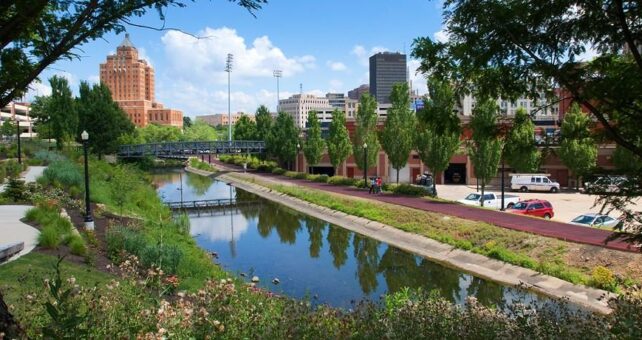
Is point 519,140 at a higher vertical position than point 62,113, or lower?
lower

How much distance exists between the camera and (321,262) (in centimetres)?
2339

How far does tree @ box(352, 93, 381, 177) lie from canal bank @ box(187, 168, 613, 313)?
1158cm

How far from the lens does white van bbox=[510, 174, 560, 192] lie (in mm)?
46594

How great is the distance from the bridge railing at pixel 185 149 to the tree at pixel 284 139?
246 inches

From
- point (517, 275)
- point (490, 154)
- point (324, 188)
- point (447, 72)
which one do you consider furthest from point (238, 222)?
point (447, 72)

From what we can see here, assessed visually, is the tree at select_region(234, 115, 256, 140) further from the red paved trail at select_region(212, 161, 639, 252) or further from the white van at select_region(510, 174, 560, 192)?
the white van at select_region(510, 174, 560, 192)

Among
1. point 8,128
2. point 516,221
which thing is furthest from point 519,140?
point 8,128

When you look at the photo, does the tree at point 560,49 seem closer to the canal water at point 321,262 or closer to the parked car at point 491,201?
the canal water at point 321,262

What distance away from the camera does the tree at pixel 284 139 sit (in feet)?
214

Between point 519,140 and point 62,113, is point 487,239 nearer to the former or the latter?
point 519,140

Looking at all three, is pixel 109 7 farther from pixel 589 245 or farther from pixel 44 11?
pixel 589 245

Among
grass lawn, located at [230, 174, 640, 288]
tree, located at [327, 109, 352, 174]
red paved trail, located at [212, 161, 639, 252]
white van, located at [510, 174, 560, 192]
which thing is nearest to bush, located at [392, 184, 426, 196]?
red paved trail, located at [212, 161, 639, 252]

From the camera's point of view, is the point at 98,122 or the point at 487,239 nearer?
the point at 487,239

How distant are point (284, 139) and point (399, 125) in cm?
2534
